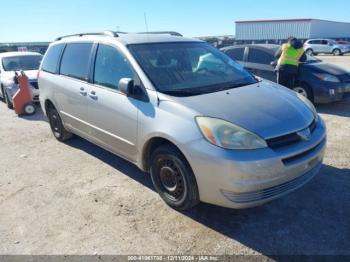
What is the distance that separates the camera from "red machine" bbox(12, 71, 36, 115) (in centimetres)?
838

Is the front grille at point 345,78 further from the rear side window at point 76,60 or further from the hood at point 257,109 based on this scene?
the rear side window at point 76,60

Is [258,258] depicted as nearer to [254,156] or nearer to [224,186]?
[224,186]

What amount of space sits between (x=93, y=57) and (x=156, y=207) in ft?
7.24

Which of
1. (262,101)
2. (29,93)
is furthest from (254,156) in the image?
(29,93)

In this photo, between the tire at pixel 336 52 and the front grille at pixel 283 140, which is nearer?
the front grille at pixel 283 140

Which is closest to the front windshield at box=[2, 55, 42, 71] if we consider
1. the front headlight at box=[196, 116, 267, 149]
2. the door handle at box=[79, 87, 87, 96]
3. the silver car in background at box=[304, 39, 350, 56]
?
the door handle at box=[79, 87, 87, 96]

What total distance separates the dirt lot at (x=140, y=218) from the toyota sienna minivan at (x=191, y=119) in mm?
334

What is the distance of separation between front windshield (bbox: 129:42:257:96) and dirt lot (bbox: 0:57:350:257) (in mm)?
1340

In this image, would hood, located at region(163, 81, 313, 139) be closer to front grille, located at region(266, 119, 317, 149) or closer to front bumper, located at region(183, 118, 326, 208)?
front grille, located at region(266, 119, 317, 149)

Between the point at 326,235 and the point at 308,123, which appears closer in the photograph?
the point at 326,235

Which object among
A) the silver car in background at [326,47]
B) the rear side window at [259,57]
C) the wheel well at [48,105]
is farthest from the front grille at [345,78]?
the silver car in background at [326,47]

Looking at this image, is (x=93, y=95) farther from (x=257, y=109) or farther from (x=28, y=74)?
(x=28, y=74)

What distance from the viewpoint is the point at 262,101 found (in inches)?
134

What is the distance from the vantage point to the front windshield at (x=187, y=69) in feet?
11.7
